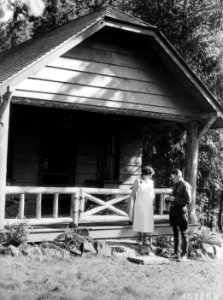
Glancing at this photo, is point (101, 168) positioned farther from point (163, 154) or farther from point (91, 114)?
point (163, 154)

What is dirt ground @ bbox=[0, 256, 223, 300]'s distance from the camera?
7441mm

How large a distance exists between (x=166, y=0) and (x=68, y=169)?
31.8ft

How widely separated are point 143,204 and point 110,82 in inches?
124

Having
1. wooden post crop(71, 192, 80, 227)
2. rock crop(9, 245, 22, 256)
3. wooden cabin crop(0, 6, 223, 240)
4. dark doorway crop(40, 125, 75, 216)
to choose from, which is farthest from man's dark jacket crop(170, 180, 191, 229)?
dark doorway crop(40, 125, 75, 216)

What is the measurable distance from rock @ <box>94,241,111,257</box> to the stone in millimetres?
497

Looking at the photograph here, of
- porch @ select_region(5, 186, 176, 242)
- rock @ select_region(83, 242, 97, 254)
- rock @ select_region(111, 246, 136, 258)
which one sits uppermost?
porch @ select_region(5, 186, 176, 242)

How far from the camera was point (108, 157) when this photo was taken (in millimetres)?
16406

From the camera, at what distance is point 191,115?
42.6ft

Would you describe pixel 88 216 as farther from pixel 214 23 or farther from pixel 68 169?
pixel 214 23

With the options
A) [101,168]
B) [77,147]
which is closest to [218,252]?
[101,168]

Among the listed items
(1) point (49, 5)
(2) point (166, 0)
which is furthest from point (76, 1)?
(2) point (166, 0)

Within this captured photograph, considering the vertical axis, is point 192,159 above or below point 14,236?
above

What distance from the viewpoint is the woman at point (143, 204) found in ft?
36.1

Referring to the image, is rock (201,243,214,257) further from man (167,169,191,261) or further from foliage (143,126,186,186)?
foliage (143,126,186,186)
